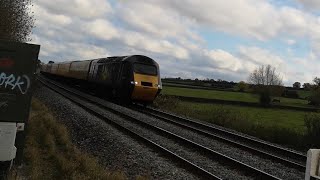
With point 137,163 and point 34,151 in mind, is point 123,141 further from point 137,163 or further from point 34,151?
point 34,151

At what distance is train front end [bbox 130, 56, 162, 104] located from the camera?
26.3 meters

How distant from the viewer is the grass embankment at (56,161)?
27.0ft

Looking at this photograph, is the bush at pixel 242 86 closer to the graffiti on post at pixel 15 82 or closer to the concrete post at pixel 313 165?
the graffiti on post at pixel 15 82

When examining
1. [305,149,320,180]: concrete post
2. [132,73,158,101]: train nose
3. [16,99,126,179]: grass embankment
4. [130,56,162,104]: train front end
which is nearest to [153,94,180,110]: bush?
[130,56,162,104]: train front end

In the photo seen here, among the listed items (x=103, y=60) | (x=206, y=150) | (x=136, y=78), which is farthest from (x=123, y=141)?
(x=103, y=60)

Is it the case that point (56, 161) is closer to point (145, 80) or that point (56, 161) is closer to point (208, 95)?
point (145, 80)

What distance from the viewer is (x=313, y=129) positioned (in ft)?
62.1

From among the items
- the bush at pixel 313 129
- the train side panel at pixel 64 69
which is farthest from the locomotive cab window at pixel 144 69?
the train side panel at pixel 64 69

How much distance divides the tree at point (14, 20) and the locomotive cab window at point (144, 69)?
7.83 m

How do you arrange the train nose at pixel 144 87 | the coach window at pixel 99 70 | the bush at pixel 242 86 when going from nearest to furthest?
the train nose at pixel 144 87 → the coach window at pixel 99 70 → the bush at pixel 242 86

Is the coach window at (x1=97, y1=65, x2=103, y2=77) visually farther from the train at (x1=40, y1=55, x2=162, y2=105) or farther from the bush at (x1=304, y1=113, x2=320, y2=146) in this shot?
the bush at (x1=304, y1=113, x2=320, y2=146)

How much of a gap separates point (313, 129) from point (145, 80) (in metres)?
11.1

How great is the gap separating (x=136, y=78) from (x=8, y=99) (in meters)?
19.4

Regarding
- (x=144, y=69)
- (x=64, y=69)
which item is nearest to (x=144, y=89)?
(x=144, y=69)
